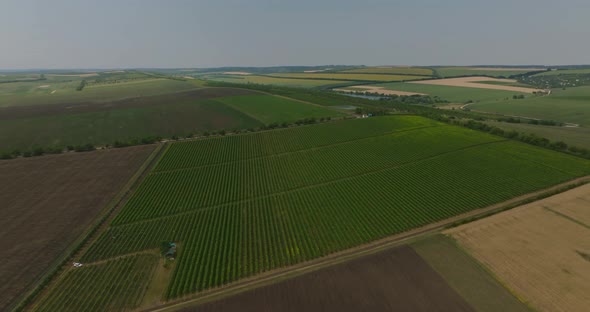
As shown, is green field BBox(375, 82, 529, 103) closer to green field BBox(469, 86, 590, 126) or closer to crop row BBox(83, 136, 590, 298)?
green field BBox(469, 86, 590, 126)

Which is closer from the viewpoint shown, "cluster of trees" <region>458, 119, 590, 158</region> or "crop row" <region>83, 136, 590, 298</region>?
"crop row" <region>83, 136, 590, 298</region>

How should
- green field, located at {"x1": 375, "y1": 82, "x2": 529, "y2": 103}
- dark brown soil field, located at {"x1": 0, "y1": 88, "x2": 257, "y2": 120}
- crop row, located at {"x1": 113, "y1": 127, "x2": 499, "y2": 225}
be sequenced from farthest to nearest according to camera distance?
green field, located at {"x1": 375, "y1": 82, "x2": 529, "y2": 103} < dark brown soil field, located at {"x1": 0, "y1": 88, "x2": 257, "y2": 120} < crop row, located at {"x1": 113, "y1": 127, "x2": 499, "y2": 225}

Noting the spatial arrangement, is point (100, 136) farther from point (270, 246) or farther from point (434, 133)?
point (434, 133)

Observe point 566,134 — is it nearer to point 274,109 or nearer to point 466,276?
point 466,276

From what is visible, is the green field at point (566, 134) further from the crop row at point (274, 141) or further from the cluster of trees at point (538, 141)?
the crop row at point (274, 141)

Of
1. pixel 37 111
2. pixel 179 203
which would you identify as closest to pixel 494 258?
pixel 179 203

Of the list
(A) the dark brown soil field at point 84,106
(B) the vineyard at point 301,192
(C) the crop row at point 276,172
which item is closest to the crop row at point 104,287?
(B) the vineyard at point 301,192

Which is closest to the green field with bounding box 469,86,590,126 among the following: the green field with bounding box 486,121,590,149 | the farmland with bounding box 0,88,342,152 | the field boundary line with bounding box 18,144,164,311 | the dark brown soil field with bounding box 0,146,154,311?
the green field with bounding box 486,121,590,149
